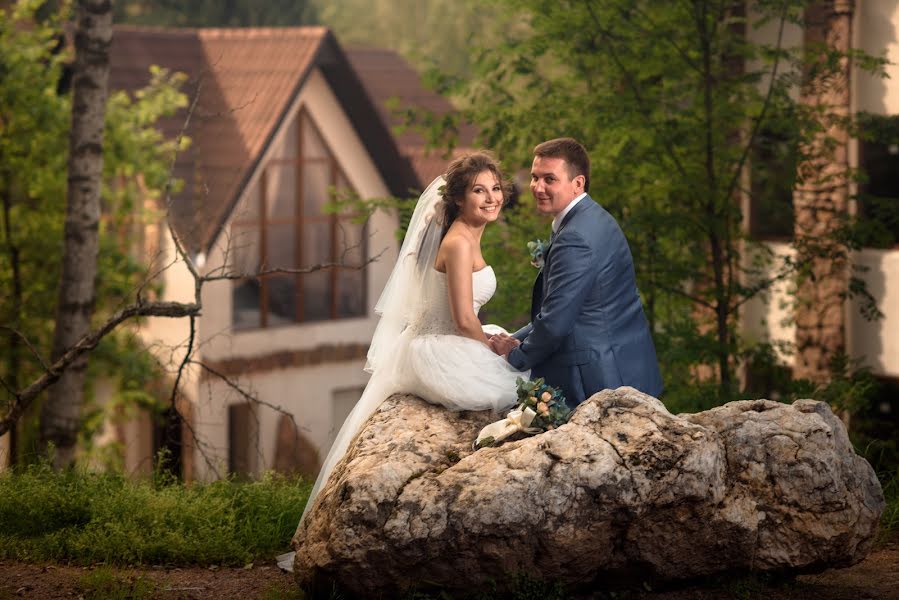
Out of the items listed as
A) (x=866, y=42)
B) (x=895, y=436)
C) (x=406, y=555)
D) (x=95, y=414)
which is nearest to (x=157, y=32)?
(x=95, y=414)

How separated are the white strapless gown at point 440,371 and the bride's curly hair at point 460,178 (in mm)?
349

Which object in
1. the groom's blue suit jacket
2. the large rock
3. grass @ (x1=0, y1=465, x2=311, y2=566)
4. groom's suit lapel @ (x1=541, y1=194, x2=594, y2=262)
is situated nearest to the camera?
the large rock

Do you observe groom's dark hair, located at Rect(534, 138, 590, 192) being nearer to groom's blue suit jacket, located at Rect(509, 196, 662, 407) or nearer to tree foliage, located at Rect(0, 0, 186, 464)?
groom's blue suit jacket, located at Rect(509, 196, 662, 407)

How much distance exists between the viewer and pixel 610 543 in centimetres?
638

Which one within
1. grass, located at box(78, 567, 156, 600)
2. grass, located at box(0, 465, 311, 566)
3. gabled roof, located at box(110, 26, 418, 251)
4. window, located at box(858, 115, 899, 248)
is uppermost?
gabled roof, located at box(110, 26, 418, 251)

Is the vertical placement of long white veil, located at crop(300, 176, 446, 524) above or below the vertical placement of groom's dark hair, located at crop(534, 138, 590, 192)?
below

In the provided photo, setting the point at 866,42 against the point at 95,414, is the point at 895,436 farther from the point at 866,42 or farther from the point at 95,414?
the point at 95,414

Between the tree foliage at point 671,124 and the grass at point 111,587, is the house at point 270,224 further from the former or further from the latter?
the grass at point 111,587

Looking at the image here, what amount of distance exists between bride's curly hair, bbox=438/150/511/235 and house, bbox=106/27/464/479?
14.6m

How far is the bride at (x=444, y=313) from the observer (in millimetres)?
7102

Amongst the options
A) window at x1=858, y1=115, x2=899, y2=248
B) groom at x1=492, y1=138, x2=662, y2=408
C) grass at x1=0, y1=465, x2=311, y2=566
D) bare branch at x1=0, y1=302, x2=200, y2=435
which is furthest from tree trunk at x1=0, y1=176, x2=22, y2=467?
groom at x1=492, y1=138, x2=662, y2=408

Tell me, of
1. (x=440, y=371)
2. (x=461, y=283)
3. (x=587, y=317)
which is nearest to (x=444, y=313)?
(x=461, y=283)

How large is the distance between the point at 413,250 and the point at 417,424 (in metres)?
1.04

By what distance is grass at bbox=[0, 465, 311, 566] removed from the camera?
25.5 ft
